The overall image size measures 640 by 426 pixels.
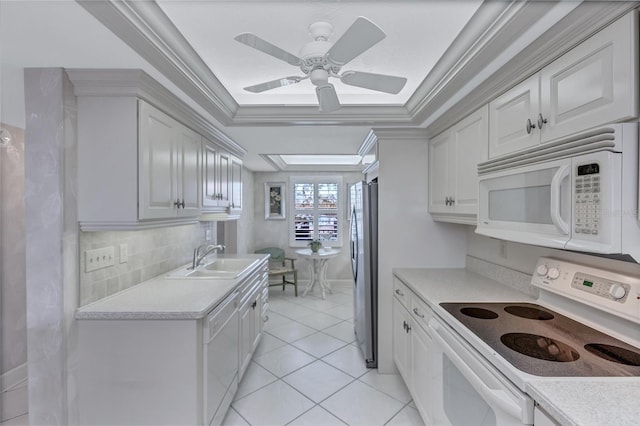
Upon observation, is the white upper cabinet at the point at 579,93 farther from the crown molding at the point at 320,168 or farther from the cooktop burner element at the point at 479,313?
the crown molding at the point at 320,168

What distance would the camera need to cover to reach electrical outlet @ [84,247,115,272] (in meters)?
1.66

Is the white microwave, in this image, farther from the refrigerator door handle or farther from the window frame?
the window frame

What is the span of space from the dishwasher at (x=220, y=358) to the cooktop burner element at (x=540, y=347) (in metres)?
1.50

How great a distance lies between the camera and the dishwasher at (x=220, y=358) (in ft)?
5.50

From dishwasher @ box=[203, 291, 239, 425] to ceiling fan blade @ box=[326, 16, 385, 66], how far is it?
153 centimetres

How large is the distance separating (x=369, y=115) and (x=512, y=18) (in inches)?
49.2

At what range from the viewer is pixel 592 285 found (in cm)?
134

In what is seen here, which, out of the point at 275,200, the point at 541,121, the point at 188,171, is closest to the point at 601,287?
the point at 541,121

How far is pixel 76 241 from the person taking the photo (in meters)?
1.60

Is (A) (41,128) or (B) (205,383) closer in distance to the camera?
(A) (41,128)

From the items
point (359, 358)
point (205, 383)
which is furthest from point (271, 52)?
point (359, 358)

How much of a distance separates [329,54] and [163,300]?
165 centimetres

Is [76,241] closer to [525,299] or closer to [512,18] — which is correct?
[512,18]

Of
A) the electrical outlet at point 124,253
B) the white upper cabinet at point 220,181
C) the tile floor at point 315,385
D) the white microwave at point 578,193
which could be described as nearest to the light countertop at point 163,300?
the electrical outlet at point 124,253
